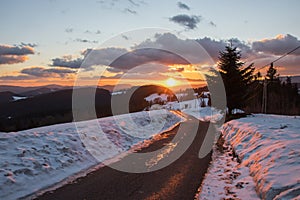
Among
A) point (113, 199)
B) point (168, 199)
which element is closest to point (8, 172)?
point (113, 199)

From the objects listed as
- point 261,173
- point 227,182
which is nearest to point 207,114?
point 227,182

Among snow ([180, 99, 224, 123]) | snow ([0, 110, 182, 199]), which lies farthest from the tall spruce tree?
snow ([0, 110, 182, 199])

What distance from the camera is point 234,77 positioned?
2595 centimetres

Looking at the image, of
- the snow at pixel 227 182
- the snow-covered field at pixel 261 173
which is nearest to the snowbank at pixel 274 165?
the snow-covered field at pixel 261 173

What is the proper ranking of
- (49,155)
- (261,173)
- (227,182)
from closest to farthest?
(261,173), (227,182), (49,155)

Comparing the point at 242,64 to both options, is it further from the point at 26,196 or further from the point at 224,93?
the point at 26,196

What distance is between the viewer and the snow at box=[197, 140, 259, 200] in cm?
609

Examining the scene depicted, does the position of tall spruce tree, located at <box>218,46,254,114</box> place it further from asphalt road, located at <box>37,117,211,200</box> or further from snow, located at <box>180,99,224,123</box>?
asphalt road, located at <box>37,117,211,200</box>

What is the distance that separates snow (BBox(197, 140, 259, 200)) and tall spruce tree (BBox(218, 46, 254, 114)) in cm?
1765

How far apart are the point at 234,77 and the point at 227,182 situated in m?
20.5

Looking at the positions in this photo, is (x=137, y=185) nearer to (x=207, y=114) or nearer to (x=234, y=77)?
(x=234, y=77)

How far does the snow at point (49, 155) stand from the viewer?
7.04 metres

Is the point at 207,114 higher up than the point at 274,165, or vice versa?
the point at 274,165

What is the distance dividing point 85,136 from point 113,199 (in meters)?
7.19
